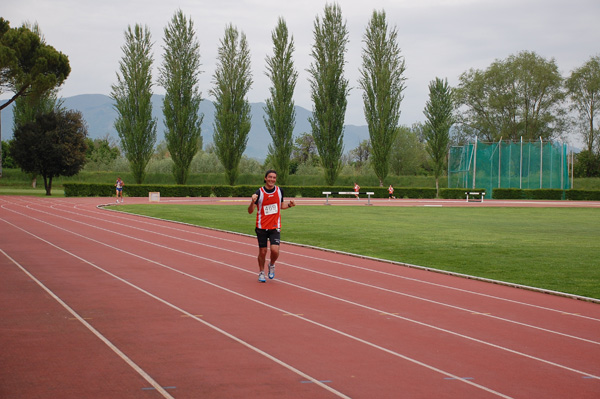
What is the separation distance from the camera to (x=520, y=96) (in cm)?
8338

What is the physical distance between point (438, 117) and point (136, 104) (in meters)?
29.7

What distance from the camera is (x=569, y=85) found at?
82562 millimetres

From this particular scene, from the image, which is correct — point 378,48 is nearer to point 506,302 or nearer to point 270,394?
point 506,302

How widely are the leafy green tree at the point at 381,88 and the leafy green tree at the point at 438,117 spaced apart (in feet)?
15.9

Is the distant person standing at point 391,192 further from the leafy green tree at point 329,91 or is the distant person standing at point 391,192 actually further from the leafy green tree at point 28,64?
the leafy green tree at point 28,64

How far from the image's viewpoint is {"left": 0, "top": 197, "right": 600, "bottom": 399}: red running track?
558cm

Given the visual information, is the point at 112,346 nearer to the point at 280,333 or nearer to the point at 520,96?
the point at 280,333

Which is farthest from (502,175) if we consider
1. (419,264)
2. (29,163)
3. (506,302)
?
(506,302)

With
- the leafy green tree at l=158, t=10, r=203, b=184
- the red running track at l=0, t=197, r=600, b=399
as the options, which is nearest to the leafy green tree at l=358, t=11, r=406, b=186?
the leafy green tree at l=158, t=10, r=203, b=184

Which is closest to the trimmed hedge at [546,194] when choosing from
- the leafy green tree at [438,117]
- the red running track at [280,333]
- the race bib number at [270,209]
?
the leafy green tree at [438,117]

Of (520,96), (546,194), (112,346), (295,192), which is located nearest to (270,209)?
(112,346)

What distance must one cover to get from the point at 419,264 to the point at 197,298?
614cm

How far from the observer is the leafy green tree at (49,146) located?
53125 mm

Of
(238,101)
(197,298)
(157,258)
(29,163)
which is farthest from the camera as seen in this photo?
(238,101)
